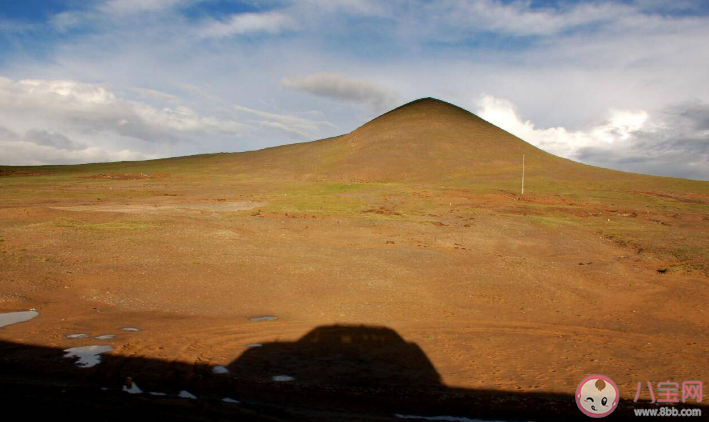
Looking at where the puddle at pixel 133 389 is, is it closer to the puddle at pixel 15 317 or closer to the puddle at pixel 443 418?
the puddle at pixel 443 418

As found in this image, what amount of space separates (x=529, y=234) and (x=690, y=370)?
52.2ft

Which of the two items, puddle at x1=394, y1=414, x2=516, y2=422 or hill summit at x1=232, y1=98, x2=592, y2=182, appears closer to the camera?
puddle at x1=394, y1=414, x2=516, y2=422

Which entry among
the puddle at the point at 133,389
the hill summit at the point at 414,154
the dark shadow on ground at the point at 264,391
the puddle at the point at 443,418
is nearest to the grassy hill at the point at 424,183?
the hill summit at the point at 414,154

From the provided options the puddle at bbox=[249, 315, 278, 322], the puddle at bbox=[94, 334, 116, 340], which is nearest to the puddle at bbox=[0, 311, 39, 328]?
the puddle at bbox=[94, 334, 116, 340]

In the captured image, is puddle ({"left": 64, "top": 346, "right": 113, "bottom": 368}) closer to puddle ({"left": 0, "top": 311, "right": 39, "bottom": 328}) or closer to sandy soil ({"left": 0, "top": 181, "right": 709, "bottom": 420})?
sandy soil ({"left": 0, "top": 181, "right": 709, "bottom": 420})

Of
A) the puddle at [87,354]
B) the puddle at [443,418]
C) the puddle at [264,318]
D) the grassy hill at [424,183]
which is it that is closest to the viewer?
the puddle at [443,418]

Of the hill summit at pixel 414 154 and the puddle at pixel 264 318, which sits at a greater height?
the hill summit at pixel 414 154

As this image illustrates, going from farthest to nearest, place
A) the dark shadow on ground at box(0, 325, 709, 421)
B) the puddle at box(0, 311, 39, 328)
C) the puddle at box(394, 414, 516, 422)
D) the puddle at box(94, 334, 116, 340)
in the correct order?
the puddle at box(0, 311, 39, 328) < the puddle at box(94, 334, 116, 340) < the puddle at box(394, 414, 516, 422) < the dark shadow on ground at box(0, 325, 709, 421)

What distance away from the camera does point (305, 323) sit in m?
9.70

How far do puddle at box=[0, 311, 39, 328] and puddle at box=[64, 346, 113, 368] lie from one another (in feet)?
7.64

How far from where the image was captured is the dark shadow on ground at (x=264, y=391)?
17.3 ft

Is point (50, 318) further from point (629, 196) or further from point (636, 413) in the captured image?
point (629, 196)

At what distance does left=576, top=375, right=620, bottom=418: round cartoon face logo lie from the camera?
600cm

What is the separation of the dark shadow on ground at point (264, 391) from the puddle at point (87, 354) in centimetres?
13
